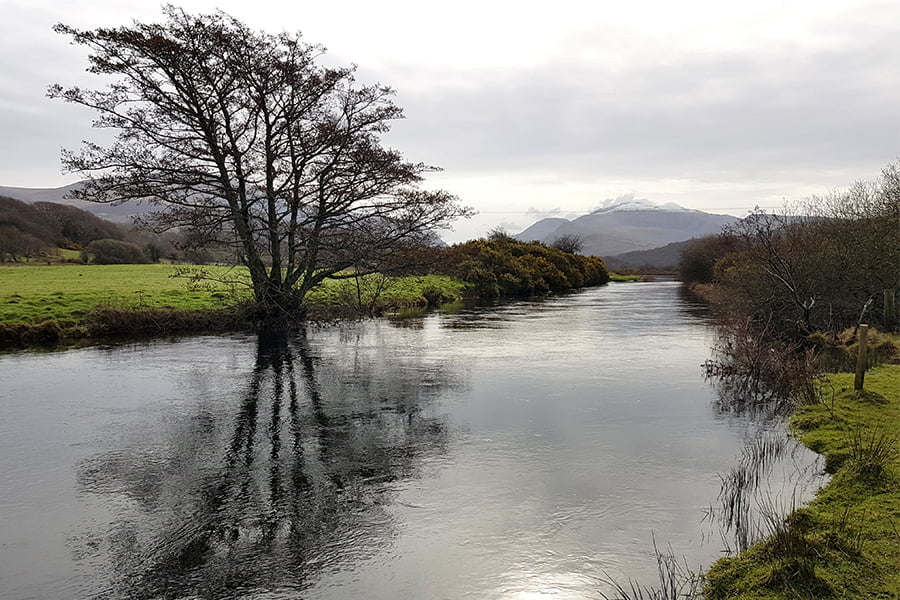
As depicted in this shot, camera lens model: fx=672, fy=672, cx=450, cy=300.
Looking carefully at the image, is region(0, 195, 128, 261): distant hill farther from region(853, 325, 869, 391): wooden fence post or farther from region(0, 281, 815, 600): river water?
region(853, 325, 869, 391): wooden fence post

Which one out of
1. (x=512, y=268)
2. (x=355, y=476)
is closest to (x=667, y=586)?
(x=355, y=476)

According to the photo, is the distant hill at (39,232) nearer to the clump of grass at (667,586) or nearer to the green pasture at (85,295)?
the green pasture at (85,295)

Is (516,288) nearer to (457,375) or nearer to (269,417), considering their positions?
(457,375)

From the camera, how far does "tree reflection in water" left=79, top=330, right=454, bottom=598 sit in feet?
21.9

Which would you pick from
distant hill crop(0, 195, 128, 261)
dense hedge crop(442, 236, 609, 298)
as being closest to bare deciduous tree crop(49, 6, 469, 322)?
dense hedge crop(442, 236, 609, 298)

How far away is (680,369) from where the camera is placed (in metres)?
18.3

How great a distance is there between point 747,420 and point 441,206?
18103 mm

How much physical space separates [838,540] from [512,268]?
51877 mm

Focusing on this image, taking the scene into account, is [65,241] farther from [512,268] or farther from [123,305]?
Answer: [123,305]

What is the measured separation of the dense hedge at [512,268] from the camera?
53.8m

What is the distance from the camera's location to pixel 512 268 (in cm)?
5822

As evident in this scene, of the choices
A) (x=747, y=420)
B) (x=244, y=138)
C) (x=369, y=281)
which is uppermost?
(x=244, y=138)

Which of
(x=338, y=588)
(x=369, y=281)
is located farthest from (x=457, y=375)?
(x=369, y=281)

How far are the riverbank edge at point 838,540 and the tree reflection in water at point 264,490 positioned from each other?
371 cm
